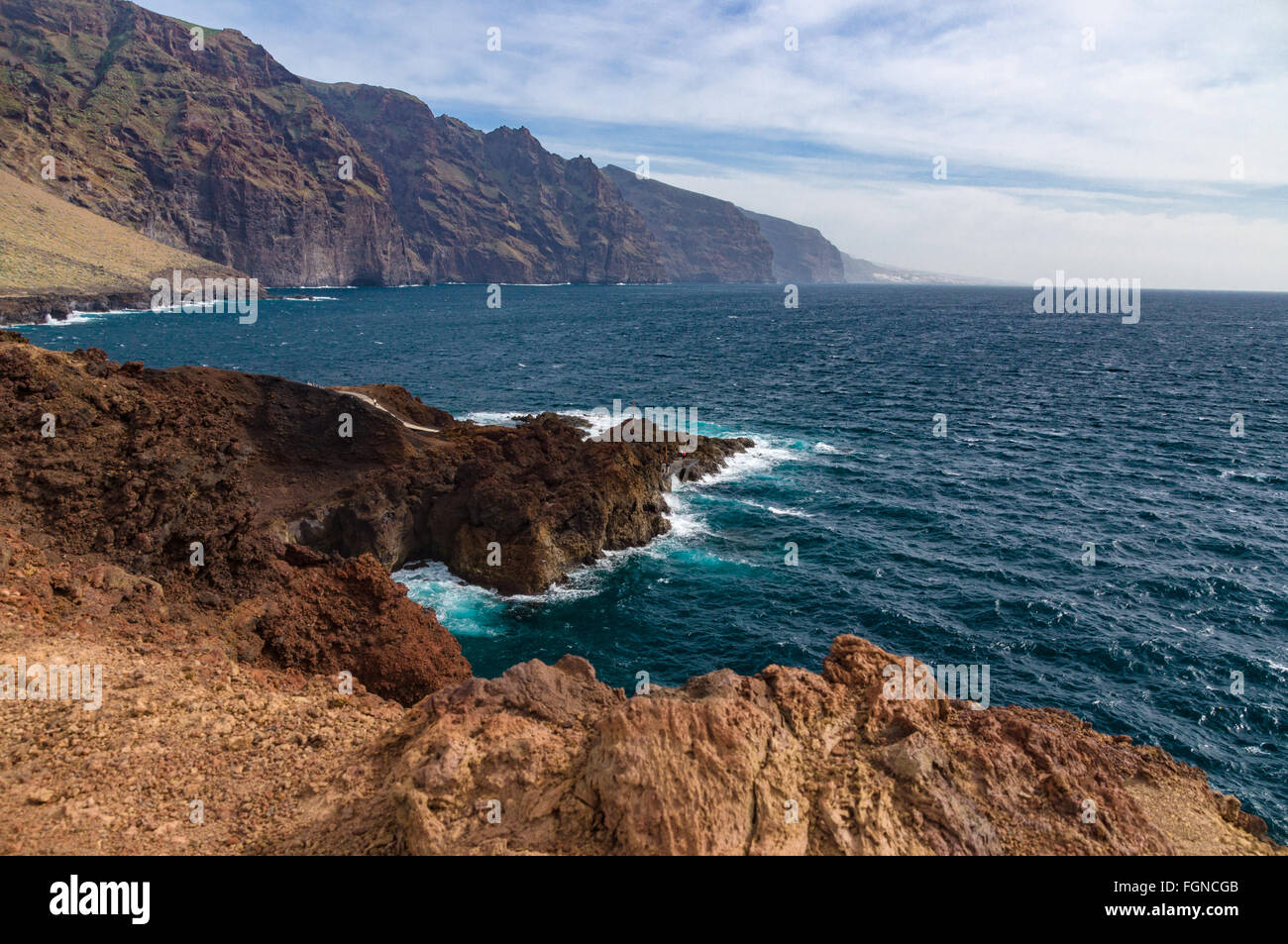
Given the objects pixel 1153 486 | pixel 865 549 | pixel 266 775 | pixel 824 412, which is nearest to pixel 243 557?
pixel 266 775

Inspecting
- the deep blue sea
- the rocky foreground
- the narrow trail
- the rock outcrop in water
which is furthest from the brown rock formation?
the narrow trail

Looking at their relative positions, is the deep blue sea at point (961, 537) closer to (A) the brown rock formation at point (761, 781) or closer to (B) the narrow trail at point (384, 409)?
(B) the narrow trail at point (384, 409)

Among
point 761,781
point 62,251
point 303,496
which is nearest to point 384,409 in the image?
point 303,496

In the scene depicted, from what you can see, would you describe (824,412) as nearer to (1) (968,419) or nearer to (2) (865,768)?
(1) (968,419)

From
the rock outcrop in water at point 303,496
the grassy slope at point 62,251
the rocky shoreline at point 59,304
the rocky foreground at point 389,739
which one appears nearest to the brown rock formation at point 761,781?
the rocky foreground at point 389,739

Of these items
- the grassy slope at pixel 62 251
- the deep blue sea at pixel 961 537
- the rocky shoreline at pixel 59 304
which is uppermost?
the grassy slope at pixel 62 251

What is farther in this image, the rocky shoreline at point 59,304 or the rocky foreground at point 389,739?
the rocky shoreline at point 59,304
